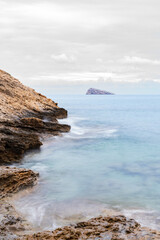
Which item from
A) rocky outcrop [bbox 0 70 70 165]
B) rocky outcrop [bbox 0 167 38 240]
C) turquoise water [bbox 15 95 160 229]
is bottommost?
turquoise water [bbox 15 95 160 229]

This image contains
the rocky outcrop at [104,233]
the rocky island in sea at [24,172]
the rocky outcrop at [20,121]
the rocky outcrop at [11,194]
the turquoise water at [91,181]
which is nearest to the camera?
the rocky outcrop at [104,233]

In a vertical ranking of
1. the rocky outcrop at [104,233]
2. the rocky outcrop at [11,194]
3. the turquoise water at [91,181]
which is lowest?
the turquoise water at [91,181]

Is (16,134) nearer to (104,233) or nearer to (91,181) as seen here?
(91,181)

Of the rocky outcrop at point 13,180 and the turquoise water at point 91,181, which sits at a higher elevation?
the rocky outcrop at point 13,180

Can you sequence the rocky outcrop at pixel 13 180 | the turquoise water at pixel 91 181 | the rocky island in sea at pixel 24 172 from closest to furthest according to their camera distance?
1. the rocky island in sea at pixel 24 172
2. the turquoise water at pixel 91 181
3. the rocky outcrop at pixel 13 180

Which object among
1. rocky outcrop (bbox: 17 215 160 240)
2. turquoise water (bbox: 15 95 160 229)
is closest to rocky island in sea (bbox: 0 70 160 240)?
rocky outcrop (bbox: 17 215 160 240)

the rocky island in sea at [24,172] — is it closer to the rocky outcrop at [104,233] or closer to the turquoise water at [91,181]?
the rocky outcrop at [104,233]

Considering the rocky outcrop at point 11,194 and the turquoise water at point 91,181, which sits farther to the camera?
the turquoise water at point 91,181

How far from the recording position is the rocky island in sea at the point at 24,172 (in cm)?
608

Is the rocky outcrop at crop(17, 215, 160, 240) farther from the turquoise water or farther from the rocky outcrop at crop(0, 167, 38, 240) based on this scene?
the turquoise water

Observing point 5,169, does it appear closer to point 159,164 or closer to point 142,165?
point 142,165

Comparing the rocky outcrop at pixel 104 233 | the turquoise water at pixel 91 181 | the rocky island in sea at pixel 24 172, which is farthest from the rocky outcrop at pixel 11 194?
the rocky outcrop at pixel 104 233

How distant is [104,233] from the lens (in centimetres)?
604

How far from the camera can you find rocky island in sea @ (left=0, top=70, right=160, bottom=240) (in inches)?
239
